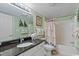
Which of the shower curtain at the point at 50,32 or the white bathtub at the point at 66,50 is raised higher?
the shower curtain at the point at 50,32

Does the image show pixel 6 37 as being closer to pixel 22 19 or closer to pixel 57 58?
pixel 22 19

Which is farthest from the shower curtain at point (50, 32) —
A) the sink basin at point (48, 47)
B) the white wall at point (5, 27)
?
the white wall at point (5, 27)

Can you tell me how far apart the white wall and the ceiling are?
0.39 meters

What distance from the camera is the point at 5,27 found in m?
1.63

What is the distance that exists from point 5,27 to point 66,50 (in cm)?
100

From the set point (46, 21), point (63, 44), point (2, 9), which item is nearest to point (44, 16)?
point (46, 21)

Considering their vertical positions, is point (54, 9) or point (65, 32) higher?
point (54, 9)

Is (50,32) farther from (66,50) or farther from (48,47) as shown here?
(66,50)

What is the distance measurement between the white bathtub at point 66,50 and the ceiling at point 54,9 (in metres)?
0.50

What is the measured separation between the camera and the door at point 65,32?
1596 millimetres

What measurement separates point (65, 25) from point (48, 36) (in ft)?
1.05

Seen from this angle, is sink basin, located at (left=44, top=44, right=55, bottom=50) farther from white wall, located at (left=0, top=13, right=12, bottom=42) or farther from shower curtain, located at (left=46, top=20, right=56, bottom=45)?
white wall, located at (left=0, top=13, right=12, bottom=42)

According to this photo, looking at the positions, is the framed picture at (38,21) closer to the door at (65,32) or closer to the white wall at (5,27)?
the door at (65,32)

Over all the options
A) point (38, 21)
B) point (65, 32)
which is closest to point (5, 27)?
point (38, 21)
